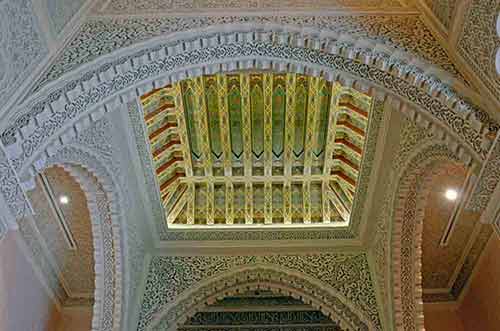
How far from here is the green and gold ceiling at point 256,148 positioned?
205 inches

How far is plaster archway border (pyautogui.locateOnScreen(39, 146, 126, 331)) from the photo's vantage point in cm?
463

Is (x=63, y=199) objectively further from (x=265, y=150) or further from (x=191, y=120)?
(x=265, y=150)

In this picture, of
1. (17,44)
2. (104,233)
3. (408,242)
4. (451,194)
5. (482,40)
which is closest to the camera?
(17,44)

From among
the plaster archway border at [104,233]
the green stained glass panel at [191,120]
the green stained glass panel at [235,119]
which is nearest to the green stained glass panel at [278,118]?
the green stained glass panel at [235,119]

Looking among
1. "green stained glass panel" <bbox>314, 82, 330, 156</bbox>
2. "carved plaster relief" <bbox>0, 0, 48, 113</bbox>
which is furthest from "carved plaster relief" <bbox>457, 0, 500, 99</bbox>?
"carved plaster relief" <bbox>0, 0, 48, 113</bbox>

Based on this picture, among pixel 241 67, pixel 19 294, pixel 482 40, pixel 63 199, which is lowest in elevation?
pixel 19 294

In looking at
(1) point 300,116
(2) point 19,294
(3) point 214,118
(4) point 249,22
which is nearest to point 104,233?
(2) point 19,294

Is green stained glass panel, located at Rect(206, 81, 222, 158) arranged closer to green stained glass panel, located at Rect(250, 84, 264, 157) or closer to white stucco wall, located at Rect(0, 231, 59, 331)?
green stained glass panel, located at Rect(250, 84, 264, 157)

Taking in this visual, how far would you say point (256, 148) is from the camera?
590 centimetres

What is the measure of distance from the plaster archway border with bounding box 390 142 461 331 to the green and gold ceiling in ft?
2.46

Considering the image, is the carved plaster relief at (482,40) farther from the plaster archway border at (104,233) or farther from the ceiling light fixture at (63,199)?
the ceiling light fixture at (63,199)

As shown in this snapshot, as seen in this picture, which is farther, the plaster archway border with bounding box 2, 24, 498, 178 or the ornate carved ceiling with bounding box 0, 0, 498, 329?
the ornate carved ceiling with bounding box 0, 0, 498, 329

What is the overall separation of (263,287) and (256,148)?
1607 mm

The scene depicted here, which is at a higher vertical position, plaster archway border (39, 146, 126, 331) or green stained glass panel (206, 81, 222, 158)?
green stained glass panel (206, 81, 222, 158)
